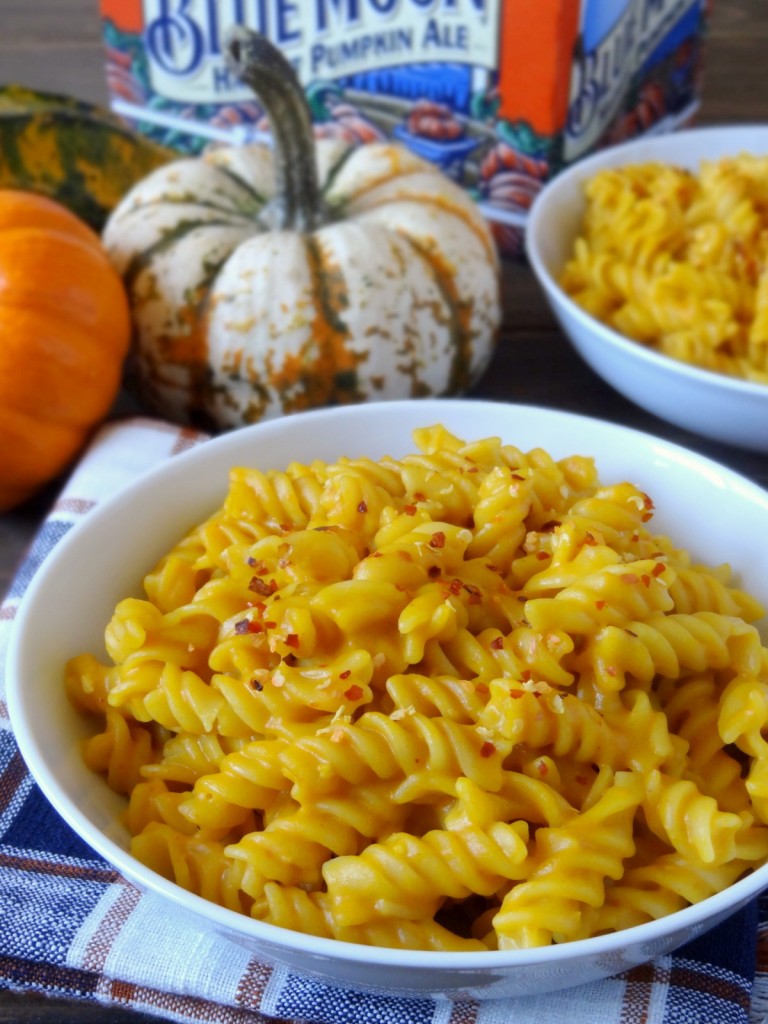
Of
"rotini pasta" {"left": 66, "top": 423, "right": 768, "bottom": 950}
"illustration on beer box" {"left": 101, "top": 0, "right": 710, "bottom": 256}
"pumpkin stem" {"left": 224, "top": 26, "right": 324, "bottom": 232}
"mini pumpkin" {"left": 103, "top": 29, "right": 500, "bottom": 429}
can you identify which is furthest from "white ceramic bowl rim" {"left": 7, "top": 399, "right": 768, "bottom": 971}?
"illustration on beer box" {"left": 101, "top": 0, "right": 710, "bottom": 256}

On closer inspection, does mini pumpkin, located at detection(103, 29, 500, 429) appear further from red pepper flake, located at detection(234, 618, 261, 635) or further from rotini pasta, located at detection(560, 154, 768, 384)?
red pepper flake, located at detection(234, 618, 261, 635)

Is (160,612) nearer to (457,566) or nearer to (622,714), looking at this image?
(457,566)

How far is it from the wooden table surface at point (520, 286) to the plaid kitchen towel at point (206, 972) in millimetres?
69

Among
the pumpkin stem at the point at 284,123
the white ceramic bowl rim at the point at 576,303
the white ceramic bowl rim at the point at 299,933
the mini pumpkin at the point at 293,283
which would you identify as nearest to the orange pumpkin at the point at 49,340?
the mini pumpkin at the point at 293,283

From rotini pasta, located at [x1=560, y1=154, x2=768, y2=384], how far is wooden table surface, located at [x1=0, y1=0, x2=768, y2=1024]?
135 millimetres

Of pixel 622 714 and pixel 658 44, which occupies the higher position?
pixel 658 44

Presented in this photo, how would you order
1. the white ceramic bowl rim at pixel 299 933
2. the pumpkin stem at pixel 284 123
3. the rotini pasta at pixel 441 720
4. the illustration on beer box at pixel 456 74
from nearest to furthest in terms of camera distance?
the white ceramic bowl rim at pixel 299 933 < the rotini pasta at pixel 441 720 < the pumpkin stem at pixel 284 123 < the illustration on beer box at pixel 456 74

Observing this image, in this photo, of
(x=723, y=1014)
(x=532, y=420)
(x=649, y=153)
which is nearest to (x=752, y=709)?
(x=723, y=1014)

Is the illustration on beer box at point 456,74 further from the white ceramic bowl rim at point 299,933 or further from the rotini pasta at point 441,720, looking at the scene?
the white ceramic bowl rim at point 299,933

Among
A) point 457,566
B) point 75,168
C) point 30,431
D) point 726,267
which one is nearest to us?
point 457,566

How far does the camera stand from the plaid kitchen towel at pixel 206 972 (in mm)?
964

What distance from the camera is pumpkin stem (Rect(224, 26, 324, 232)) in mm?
1643

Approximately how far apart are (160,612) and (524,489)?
380 mm

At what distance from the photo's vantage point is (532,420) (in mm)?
1331
